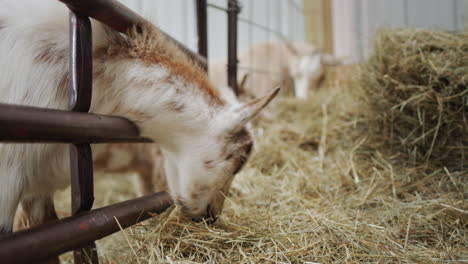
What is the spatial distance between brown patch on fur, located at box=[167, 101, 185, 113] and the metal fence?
0.14m

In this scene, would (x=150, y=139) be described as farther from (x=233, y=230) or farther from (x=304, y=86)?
(x=304, y=86)

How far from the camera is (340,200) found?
1844 millimetres

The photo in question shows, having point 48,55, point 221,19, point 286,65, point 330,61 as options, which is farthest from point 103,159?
point 330,61

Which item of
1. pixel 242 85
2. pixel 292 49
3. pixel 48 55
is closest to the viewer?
pixel 48 55

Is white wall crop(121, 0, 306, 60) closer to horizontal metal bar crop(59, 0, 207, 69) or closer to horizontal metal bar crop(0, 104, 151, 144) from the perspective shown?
horizontal metal bar crop(59, 0, 207, 69)

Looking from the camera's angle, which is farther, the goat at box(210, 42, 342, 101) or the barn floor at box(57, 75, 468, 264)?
the goat at box(210, 42, 342, 101)

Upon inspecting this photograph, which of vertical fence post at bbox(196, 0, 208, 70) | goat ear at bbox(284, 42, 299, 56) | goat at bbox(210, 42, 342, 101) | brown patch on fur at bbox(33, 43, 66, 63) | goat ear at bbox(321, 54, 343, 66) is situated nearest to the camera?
brown patch on fur at bbox(33, 43, 66, 63)

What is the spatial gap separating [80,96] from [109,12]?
0.90ft

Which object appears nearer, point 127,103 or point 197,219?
point 127,103

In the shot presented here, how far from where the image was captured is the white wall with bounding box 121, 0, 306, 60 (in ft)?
9.82

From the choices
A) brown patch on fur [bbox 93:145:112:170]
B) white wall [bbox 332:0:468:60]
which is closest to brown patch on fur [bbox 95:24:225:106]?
brown patch on fur [bbox 93:145:112:170]

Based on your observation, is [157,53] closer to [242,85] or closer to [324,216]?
[324,216]

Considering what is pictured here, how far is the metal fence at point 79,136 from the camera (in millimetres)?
743

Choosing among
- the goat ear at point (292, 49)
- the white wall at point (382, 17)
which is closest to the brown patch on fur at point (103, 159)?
the white wall at point (382, 17)
